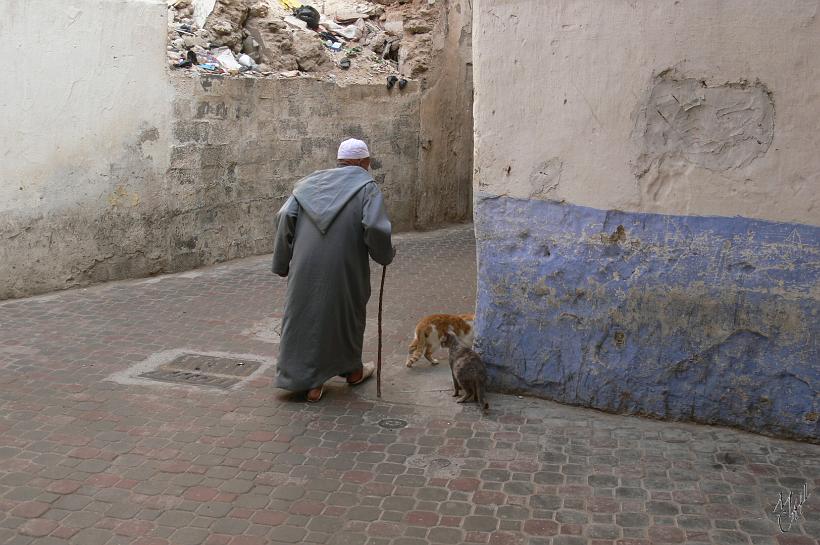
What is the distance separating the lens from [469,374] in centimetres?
547

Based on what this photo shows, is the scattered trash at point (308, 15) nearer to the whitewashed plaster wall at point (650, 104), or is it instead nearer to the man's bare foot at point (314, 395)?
the whitewashed plaster wall at point (650, 104)

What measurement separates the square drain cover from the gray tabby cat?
1.49m

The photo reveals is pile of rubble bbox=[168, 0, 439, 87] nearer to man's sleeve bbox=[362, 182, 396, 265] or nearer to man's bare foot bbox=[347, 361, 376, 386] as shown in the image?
man's sleeve bbox=[362, 182, 396, 265]

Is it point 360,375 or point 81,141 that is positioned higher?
point 81,141

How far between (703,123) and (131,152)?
5471mm

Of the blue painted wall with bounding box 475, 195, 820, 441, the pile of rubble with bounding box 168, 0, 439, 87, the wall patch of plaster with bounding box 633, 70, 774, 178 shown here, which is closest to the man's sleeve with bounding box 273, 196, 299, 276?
the blue painted wall with bounding box 475, 195, 820, 441

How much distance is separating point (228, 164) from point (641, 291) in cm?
542

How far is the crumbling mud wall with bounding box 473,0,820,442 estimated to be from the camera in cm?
475

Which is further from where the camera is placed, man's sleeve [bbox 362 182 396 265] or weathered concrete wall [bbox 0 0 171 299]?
weathered concrete wall [bbox 0 0 171 299]

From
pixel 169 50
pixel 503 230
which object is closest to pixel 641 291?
pixel 503 230

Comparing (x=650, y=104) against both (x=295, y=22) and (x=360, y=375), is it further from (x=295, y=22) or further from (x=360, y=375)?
(x=295, y=22)

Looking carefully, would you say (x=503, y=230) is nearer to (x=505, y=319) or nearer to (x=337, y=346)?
(x=505, y=319)

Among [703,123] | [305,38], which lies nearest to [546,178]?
[703,123]

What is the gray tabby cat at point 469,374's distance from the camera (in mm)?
5465
